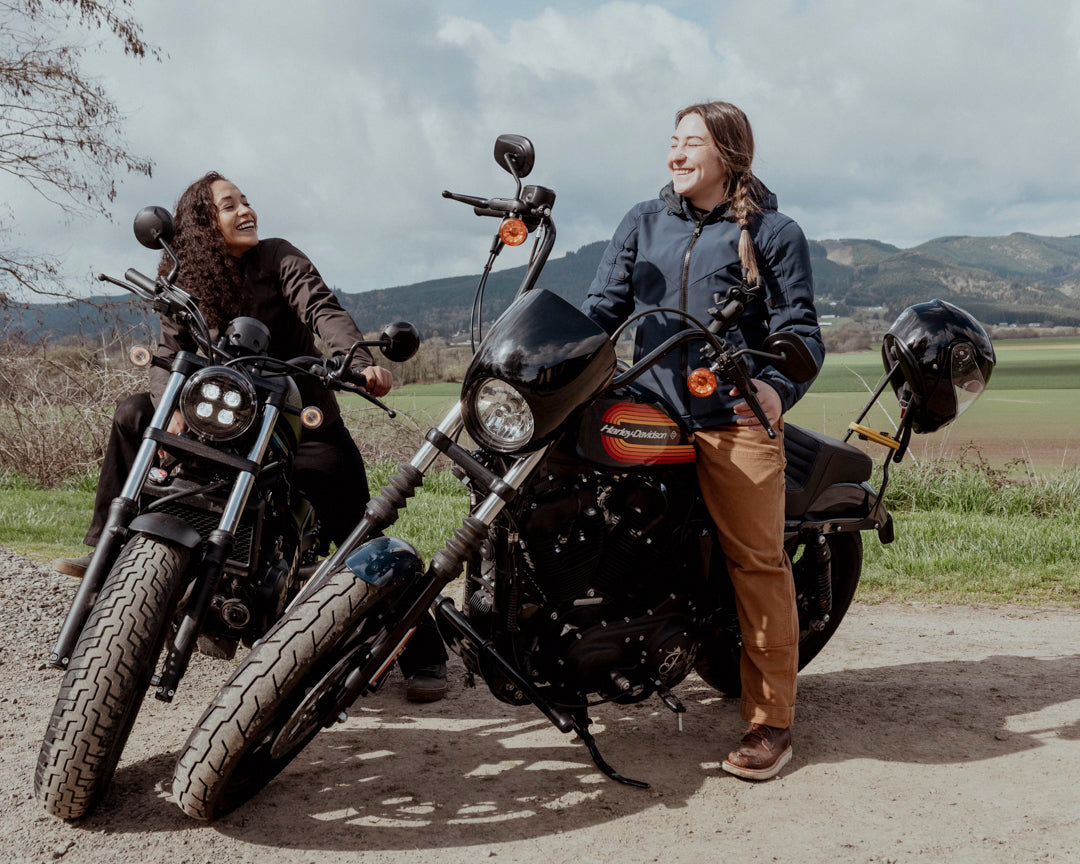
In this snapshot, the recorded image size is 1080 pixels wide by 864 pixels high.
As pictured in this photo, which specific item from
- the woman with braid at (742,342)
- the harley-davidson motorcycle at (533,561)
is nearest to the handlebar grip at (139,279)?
the harley-davidson motorcycle at (533,561)

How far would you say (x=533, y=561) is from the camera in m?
3.19

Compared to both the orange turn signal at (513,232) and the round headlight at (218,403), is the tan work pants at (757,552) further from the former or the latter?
the round headlight at (218,403)

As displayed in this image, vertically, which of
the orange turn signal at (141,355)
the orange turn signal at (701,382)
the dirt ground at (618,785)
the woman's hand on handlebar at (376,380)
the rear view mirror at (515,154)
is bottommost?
the dirt ground at (618,785)

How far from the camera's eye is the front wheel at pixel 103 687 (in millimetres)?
2797

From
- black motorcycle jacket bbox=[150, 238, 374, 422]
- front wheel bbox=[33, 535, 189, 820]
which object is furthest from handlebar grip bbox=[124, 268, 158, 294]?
front wheel bbox=[33, 535, 189, 820]

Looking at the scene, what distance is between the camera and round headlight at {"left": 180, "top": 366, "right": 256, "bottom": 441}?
10.4ft

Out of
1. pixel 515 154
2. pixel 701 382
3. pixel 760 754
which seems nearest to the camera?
pixel 701 382

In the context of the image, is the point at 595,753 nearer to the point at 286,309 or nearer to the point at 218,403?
the point at 218,403

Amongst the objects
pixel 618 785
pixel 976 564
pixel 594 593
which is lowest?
pixel 618 785

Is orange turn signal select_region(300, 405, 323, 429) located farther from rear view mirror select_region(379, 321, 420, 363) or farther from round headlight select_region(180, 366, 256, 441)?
rear view mirror select_region(379, 321, 420, 363)

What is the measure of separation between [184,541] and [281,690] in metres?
0.60

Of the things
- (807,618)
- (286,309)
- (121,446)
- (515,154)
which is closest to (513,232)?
(515,154)

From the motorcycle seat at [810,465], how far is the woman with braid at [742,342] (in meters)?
0.28

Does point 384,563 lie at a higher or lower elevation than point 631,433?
lower
